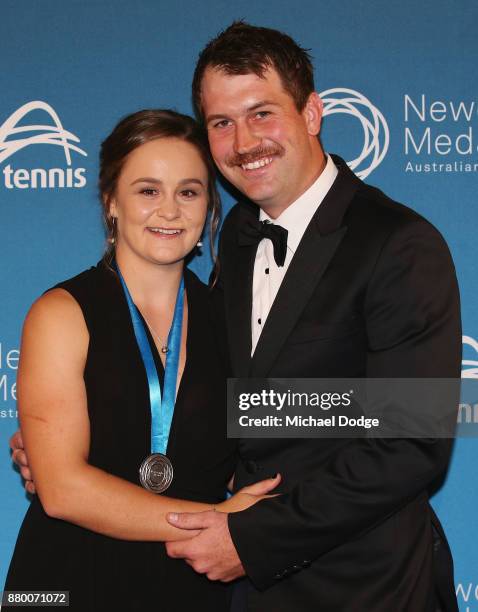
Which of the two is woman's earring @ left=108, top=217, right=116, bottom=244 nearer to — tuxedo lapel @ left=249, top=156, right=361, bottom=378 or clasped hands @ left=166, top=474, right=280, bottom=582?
tuxedo lapel @ left=249, top=156, right=361, bottom=378

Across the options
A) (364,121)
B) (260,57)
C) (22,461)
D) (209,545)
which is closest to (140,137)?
(260,57)

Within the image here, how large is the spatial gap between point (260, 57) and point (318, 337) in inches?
32.0

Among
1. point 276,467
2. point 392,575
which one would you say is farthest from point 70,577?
point 392,575

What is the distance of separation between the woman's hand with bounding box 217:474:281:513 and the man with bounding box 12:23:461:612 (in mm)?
40

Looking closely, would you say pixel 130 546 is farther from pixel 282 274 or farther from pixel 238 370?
pixel 282 274

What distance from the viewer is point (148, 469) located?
2139 millimetres

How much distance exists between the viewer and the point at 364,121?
2746 millimetres

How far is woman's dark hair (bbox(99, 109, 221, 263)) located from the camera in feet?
7.39

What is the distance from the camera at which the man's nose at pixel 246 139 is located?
2.23 meters

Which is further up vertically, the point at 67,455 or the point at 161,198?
the point at 161,198

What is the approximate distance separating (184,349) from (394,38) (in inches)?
52.1

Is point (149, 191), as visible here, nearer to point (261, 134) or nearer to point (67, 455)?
point (261, 134)

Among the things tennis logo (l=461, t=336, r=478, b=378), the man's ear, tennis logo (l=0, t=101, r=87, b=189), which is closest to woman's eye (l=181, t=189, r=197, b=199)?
the man's ear

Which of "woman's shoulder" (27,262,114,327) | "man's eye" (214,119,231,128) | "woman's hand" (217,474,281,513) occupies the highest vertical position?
"man's eye" (214,119,231,128)
